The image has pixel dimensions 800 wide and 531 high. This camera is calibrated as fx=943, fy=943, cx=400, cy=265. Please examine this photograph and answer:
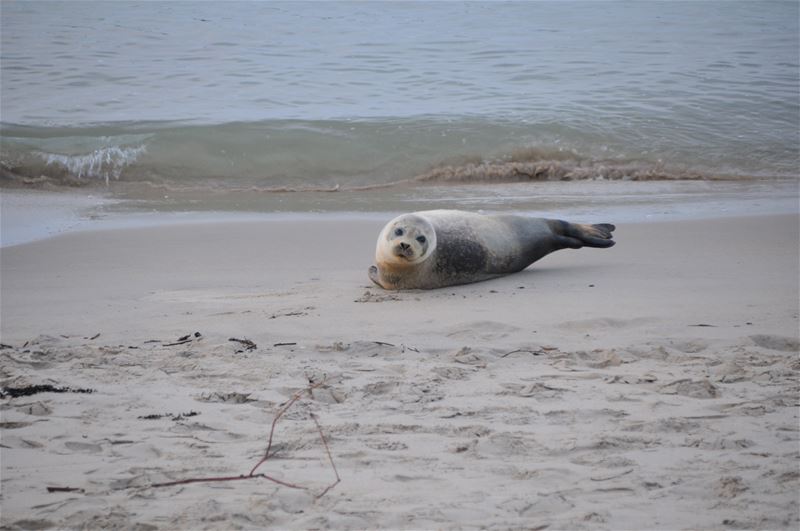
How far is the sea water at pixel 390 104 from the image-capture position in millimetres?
10797

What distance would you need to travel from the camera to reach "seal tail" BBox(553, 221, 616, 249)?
6129mm

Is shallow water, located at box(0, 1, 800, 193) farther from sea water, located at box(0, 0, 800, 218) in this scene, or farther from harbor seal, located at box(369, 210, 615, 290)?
harbor seal, located at box(369, 210, 615, 290)

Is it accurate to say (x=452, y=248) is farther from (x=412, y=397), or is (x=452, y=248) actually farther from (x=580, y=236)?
(x=412, y=397)

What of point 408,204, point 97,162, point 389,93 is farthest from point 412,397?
point 389,93

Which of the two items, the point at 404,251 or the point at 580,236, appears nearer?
the point at 404,251

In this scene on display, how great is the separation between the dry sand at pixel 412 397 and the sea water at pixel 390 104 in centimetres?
346

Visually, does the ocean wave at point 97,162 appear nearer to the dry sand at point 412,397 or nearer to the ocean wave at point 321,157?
the ocean wave at point 321,157

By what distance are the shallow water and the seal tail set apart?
14.7ft

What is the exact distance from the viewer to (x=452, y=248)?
563 centimetres

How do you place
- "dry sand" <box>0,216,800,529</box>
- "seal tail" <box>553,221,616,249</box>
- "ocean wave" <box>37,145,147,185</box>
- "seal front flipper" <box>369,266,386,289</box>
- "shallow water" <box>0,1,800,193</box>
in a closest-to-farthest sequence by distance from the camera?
1. "dry sand" <box>0,216,800,529</box>
2. "seal front flipper" <box>369,266,386,289</box>
3. "seal tail" <box>553,221,616,249</box>
4. "ocean wave" <box>37,145,147,185</box>
5. "shallow water" <box>0,1,800,193</box>

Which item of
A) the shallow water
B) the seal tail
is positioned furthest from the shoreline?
the seal tail

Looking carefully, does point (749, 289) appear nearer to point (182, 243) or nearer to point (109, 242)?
point (182, 243)

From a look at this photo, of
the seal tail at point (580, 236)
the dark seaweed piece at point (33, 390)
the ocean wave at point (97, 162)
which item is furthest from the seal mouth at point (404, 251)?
the ocean wave at point (97, 162)

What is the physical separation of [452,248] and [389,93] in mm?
8838
